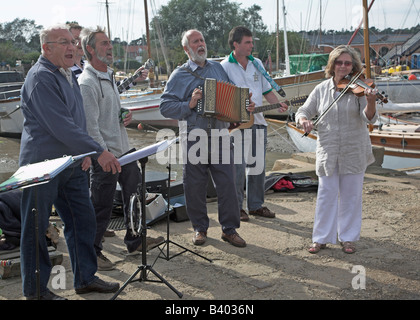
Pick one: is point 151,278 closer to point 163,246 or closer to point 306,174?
point 163,246

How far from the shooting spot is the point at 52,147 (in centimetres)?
372

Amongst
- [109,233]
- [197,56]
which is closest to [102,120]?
[197,56]

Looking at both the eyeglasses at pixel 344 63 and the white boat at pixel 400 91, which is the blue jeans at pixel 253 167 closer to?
the eyeglasses at pixel 344 63

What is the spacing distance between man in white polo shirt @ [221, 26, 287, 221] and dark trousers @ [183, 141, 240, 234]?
83 cm

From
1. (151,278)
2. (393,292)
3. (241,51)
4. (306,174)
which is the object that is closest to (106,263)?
(151,278)

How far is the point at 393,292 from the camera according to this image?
157 inches

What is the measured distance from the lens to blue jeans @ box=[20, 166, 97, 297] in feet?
11.9

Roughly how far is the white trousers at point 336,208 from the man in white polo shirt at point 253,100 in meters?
1.20

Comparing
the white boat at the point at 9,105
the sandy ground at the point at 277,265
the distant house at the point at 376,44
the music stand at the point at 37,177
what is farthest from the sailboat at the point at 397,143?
the white boat at the point at 9,105

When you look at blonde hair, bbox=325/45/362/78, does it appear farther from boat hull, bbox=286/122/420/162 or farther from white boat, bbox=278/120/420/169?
boat hull, bbox=286/122/420/162

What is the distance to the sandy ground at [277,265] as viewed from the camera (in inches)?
157
